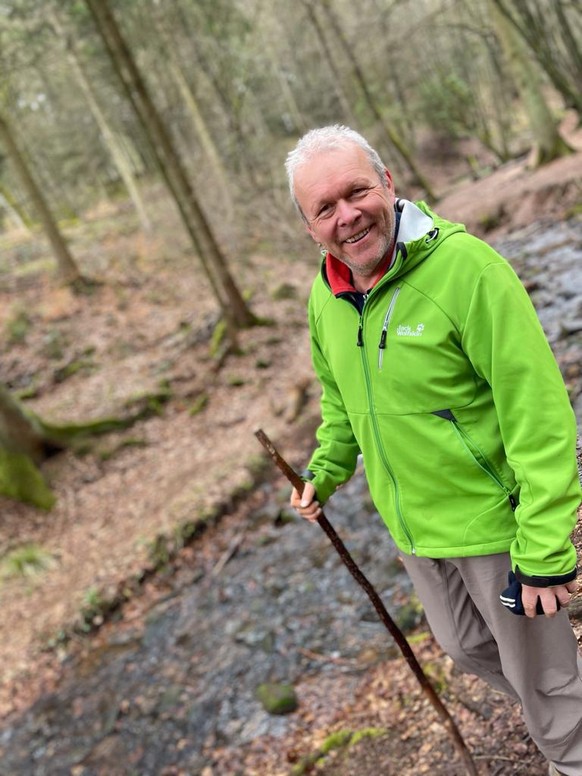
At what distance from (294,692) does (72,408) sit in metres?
8.86

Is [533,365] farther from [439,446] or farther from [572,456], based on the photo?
[439,446]

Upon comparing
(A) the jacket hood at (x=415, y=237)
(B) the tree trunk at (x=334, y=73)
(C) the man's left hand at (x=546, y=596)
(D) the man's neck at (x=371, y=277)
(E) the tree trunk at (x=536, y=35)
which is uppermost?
(B) the tree trunk at (x=334, y=73)

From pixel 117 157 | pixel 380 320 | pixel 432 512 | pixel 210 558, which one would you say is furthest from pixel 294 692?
pixel 117 157

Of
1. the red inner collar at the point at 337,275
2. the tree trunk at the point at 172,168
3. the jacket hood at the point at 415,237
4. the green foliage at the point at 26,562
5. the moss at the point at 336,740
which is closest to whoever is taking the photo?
Result: the jacket hood at the point at 415,237

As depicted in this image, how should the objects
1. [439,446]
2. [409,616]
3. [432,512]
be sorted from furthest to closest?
[409,616]
[432,512]
[439,446]

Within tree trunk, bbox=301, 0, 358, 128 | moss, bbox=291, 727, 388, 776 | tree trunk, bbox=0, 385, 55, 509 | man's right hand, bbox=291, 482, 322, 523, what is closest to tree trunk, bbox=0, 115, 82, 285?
tree trunk, bbox=0, 385, 55, 509

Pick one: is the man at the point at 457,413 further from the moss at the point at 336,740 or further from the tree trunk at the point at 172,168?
the tree trunk at the point at 172,168

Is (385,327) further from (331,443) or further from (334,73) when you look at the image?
(334,73)

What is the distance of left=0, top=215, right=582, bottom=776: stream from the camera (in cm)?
517

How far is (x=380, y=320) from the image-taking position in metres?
2.02

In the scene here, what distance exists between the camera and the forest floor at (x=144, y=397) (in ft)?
25.0

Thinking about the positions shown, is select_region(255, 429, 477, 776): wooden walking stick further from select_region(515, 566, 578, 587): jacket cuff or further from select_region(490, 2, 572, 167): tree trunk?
select_region(490, 2, 572, 167): tree trunk

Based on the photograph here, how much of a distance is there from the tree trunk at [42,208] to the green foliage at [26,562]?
1032cm

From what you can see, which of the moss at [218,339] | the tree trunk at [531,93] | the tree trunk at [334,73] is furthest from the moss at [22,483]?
the tree trunk at [531,93]
